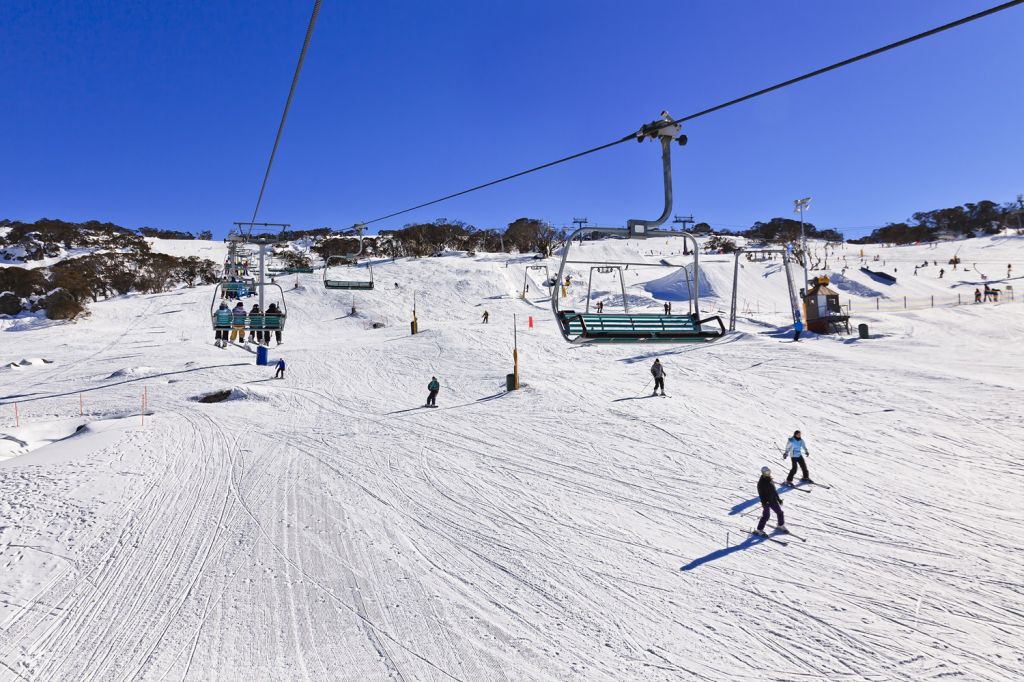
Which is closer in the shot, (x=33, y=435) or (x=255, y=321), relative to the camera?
(x=255, y=321)

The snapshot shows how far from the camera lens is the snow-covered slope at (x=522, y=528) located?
6688 mm

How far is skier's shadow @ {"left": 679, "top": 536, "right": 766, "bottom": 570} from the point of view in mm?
8641

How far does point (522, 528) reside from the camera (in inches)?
395

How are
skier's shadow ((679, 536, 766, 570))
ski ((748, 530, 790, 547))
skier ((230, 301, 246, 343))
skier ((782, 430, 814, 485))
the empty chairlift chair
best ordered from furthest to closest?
skier ((230, 301, 246, 343))
skier ((782, 430, 814, 485))
ski ((748, 530, 790, 547))
skier's shadow ((679, 536, 766, 570))
the empty chairlift chair

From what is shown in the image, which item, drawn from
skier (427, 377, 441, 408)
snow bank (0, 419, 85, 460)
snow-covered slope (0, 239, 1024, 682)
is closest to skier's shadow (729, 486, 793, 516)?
snow-covered slope (0, 239, 1024, 682)

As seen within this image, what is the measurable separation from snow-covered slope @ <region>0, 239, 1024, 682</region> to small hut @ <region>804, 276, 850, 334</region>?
630cm

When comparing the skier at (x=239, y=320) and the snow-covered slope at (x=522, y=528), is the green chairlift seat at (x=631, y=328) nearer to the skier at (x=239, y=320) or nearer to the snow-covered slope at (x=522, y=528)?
the snow-covered slope at (x=522, y=528)

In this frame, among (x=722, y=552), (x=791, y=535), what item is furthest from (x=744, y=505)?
(x=722, y=552)

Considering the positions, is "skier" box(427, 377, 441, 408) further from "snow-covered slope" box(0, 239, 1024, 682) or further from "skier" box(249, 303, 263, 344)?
"skier" box(249, 303, 263, 344)

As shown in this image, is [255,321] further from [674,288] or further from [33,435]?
[674,288]

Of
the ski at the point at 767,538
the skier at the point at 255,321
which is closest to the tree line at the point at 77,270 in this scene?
the skier at the point at 255,321

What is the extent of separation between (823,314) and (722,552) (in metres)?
26.6

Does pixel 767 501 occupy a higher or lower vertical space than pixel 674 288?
lower

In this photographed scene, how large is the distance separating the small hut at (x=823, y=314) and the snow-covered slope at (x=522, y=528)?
6.30m
